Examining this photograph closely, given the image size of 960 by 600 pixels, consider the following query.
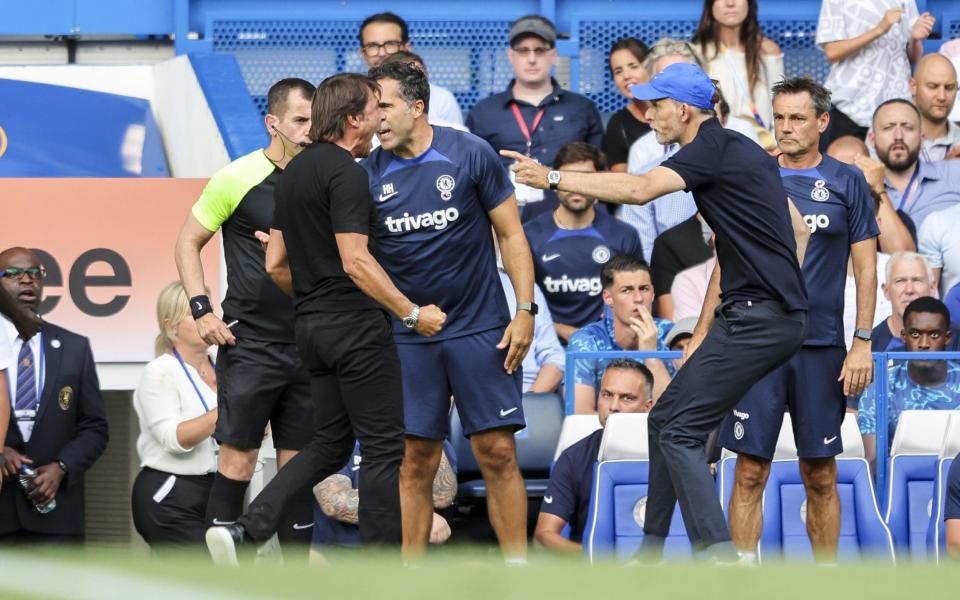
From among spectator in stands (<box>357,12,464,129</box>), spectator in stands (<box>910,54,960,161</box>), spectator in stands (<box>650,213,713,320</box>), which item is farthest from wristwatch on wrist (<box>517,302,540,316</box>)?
spectator in stands (<box>910,54,960,161</box>)

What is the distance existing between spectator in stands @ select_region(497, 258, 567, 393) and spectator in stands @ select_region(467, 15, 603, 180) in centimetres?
134

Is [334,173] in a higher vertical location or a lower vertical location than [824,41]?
lower

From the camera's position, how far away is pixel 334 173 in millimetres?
6281

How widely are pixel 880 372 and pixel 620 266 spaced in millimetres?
1499

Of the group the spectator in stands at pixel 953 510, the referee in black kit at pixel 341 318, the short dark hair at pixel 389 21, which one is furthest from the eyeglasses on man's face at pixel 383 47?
the spectator in stands at pixel 953 510

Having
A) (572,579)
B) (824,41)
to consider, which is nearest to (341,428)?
(572,579)

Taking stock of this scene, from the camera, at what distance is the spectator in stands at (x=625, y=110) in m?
10.5

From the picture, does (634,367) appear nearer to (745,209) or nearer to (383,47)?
(745,209)

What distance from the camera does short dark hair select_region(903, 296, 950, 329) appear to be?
8.45m

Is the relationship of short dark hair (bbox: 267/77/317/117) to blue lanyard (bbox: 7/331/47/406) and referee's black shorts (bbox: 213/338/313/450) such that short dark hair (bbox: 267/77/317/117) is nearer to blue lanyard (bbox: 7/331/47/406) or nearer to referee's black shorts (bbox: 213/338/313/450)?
referee's black shorts (bbox: 213/338/313/450)

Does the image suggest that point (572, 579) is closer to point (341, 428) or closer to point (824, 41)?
point (341, 428)

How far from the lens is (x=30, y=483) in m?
7.99

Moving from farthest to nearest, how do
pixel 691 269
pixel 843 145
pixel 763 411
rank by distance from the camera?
pixel 843 145, pixel 691 269, pixel 763 411

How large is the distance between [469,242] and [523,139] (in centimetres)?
321
